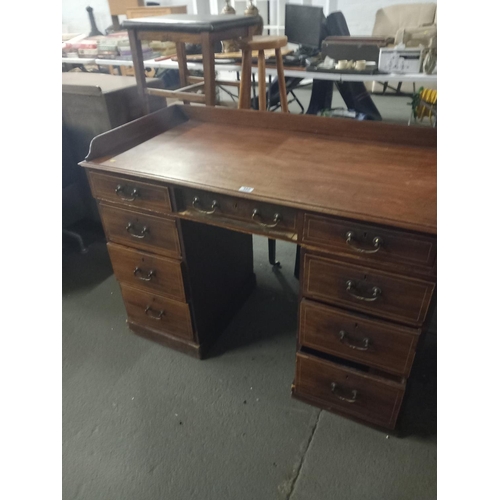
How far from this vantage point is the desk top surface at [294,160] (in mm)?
1012

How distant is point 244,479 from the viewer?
122 centimetres

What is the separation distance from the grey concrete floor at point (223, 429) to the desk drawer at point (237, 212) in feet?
2.23

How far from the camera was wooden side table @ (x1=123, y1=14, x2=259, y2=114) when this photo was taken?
146 cm

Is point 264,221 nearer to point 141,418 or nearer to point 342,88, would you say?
point 141,418

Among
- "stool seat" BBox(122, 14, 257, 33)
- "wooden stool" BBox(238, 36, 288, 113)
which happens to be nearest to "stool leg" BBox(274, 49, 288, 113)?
"wooden stool" BBox(238, 36, 288, 113)

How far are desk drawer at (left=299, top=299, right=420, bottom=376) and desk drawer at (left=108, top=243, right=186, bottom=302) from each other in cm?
47

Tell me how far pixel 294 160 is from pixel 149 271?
656 mm

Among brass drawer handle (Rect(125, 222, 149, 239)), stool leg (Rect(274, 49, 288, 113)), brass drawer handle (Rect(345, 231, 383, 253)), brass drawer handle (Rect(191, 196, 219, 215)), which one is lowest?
brass drawer handle (Rect(125, 222, 149, 239))

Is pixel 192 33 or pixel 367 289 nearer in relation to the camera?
pixel 367 289

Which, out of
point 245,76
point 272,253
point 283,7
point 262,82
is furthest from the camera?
point 283,7

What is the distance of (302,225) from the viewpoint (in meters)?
1.05

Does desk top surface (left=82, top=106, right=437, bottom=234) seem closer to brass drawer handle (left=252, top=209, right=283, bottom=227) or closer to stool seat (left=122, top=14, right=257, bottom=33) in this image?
brass drawer handle (left=252, top=209, right=283, bottom=227)

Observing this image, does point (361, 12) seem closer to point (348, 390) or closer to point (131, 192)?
point (131, 192)

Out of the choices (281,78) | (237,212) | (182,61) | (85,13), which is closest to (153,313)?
(237,212)
